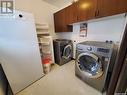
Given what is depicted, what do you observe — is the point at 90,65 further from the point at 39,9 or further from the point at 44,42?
the point at 39,9

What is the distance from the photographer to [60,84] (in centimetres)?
170

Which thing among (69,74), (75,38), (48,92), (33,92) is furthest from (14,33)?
(75,38)

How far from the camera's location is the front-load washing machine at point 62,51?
2396 millimetres

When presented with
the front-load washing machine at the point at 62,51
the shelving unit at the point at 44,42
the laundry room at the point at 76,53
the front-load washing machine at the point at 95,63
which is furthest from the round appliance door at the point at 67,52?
the front-load washing machine at the point at 95,63

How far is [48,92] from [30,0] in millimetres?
2606

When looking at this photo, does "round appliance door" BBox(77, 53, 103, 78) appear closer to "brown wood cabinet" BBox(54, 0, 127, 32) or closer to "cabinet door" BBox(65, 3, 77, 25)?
"brown wood cabinet" BBox(54, 0, 127, 32)

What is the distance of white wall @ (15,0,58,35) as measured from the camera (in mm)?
2143

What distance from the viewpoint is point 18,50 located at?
1.41 metres

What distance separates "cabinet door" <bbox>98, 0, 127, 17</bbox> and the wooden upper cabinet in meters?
1.24

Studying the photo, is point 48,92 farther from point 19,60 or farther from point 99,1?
point 99,1

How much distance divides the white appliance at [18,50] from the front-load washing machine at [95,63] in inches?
41.7

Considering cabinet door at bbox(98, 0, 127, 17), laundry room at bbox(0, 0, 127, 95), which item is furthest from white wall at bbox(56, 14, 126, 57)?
cabinet door at bbox(98, 0, 127, 17)

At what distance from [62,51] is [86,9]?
1397 millimetres

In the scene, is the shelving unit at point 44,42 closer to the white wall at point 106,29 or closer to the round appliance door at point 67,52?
the round appliance door at point 67,52
